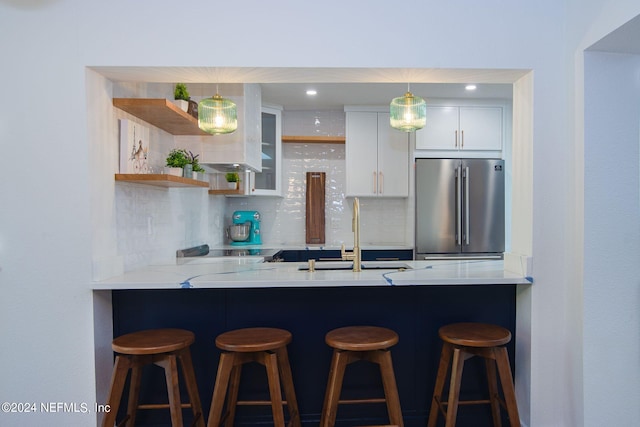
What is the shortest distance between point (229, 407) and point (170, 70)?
164 centimetres

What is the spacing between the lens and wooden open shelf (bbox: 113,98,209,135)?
6.13ft

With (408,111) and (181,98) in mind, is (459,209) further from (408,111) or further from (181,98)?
(181,98)

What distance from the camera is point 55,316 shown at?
1.70m

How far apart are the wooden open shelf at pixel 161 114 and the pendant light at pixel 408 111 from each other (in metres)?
1.33

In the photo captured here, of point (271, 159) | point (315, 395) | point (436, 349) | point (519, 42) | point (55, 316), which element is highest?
Result: point (519, 42)

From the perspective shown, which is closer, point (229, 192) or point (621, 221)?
point (621, 221)

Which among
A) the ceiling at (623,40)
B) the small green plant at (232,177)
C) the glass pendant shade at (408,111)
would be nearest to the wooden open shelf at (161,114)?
the small green plant at (232,177)

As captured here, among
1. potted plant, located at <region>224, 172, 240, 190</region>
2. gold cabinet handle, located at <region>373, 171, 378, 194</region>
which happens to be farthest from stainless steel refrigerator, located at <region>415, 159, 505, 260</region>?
potted plant, located at <region>224, 172, 240, 190</region>

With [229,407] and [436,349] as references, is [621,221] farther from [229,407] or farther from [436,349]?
[229,407]

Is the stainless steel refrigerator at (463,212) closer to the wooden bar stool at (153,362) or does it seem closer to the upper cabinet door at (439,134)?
the upper cabinet door at (439,134)

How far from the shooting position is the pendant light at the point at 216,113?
2170 millimetres

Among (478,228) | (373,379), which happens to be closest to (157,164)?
(373,379)

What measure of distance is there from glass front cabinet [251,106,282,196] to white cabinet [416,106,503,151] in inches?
56.2

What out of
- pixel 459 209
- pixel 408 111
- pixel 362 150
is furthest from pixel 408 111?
pixel 459 209
